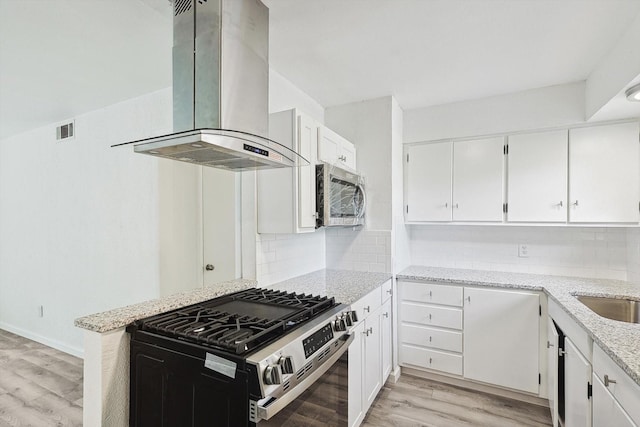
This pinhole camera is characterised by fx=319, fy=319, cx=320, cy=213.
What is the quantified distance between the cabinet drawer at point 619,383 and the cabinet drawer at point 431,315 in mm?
1240

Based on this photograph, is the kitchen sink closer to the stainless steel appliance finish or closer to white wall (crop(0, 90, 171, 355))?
the stainless steel appliance finish

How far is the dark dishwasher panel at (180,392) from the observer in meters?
1.08

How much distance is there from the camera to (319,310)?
5.47 feet

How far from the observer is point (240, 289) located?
201cm

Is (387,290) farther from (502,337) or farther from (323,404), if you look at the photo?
(323,404)

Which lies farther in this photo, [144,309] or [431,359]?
[431,359]

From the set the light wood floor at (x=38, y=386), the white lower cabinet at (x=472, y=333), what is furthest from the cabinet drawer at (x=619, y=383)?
the light wood floor at (x=38, y=386)

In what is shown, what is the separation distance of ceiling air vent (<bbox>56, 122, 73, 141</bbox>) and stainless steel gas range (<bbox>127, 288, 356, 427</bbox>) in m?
2.93

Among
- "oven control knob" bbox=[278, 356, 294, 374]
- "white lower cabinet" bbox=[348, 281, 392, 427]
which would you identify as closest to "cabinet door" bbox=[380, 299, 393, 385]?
"white lower cabinet" bbox=[348, 281, 392, 427]

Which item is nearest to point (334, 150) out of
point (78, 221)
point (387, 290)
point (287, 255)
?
point (287, 255)

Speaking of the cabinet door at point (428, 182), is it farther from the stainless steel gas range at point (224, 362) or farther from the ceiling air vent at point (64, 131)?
the ceiling air vent at point (64, 131)

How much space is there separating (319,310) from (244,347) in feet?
2.00

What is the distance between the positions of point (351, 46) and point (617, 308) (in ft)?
8.25

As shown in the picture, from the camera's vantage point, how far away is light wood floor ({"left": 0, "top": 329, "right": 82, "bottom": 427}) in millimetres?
2373
